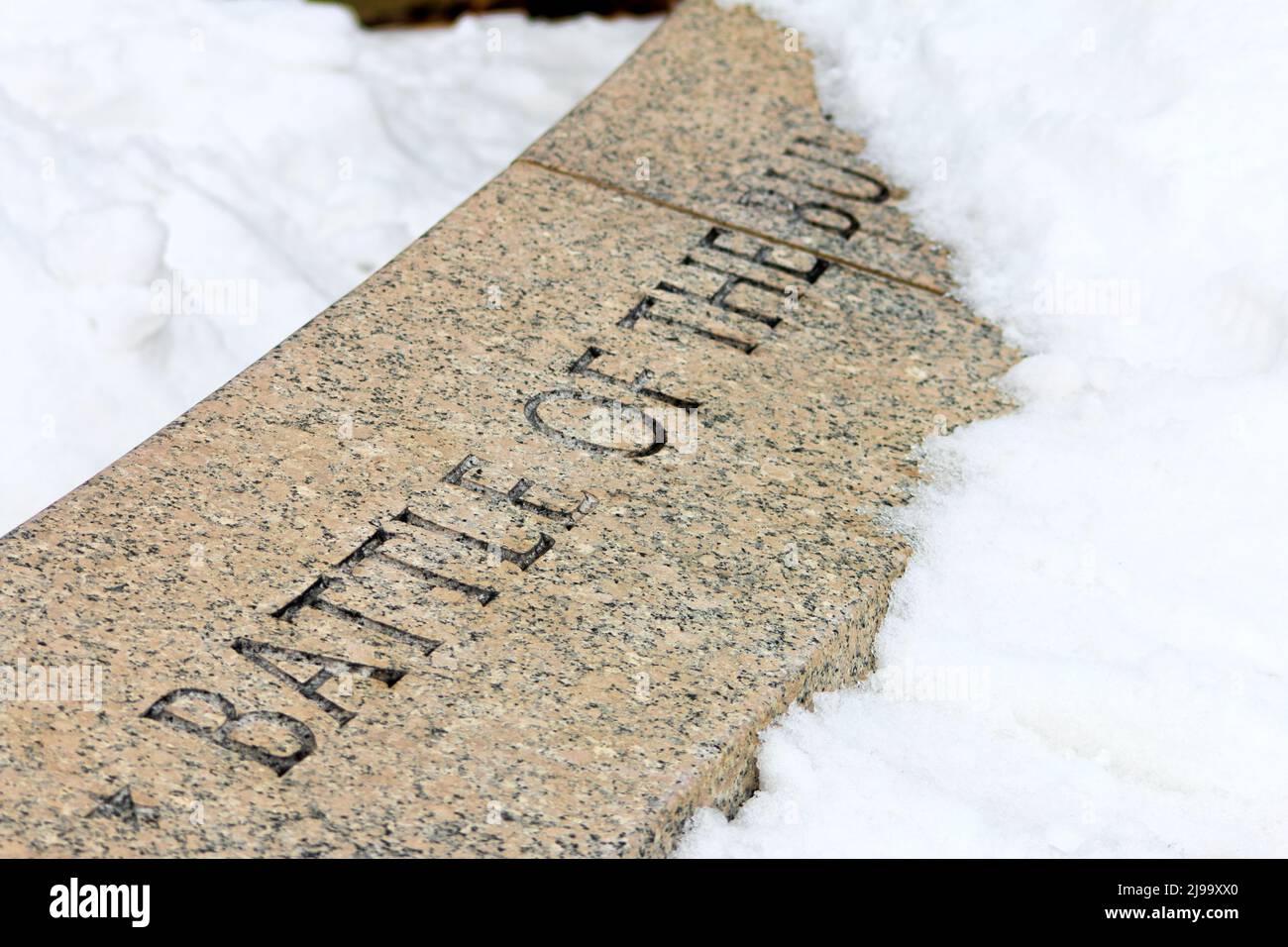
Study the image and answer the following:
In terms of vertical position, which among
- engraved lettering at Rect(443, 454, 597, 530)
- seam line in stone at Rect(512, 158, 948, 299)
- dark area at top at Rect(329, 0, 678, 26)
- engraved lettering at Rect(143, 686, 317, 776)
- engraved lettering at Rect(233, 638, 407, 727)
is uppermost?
seam line in stone at Rect(512, 158, 948, 299)

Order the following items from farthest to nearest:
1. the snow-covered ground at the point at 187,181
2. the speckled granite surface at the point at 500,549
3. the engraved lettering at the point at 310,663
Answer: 1. the snow-covered ground at the point at 187,181
2. the engraved lettering at the point at 310,663
3. the speckled granite surface at the point at 500,549

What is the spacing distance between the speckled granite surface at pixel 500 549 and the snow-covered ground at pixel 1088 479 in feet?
0.41

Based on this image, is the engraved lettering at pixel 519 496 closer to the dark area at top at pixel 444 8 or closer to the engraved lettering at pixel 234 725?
the engraved lettering at pixel 234 725

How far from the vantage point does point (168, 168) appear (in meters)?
4.05

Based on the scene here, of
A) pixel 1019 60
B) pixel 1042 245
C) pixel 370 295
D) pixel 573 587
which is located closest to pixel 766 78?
pixel 1019 60

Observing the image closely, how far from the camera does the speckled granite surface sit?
88.1 inches

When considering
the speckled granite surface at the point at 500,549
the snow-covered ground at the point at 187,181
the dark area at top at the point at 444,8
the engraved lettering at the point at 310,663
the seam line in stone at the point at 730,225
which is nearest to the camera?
the speckled granite surface at the point at 500,549

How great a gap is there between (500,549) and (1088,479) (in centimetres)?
116

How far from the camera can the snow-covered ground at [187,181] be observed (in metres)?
3.44

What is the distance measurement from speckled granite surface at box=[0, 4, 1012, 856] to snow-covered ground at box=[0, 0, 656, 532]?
0.59m

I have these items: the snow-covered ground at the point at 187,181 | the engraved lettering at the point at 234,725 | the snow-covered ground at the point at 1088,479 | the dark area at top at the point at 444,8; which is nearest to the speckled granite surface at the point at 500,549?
the engraved lettering at the point at 234,725

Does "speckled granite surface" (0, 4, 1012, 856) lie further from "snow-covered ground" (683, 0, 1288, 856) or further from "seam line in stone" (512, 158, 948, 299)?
"snow-covered ground" (683, 0, 1288, 856)

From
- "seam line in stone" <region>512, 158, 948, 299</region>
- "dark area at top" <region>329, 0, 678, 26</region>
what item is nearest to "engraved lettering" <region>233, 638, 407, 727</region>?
"seam line in stone" <region>512, 158, 948, 299</region>
